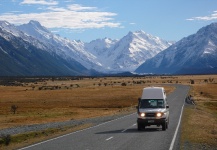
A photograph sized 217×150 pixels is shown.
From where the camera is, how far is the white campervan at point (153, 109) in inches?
1414

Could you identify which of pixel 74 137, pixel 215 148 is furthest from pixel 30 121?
pixel 215 148

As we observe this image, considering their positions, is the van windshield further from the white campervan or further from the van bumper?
the van bumper

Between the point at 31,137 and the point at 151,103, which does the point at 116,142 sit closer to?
the point at 31,137

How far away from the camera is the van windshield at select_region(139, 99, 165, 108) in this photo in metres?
37.4

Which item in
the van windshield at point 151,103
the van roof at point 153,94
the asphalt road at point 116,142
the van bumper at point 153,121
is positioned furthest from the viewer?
the van roof at point 153,94

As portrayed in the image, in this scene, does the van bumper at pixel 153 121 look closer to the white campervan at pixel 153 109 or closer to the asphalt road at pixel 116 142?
the white campervan at pixel 153 109

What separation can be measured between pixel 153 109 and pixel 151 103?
4.03ft

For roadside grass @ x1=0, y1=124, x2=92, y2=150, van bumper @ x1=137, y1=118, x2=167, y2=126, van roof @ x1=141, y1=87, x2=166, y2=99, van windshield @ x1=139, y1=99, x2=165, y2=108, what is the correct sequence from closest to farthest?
roadside grass @ x1=0, y1=124, x2=92, y2=150
van bumper @ x1=137, y1=118, x2=167, y2=126
van windshield @ x1=139, y1=99, x2=165, y2=108
van roof @ x1=141, y1=87, x2=166, y2=99

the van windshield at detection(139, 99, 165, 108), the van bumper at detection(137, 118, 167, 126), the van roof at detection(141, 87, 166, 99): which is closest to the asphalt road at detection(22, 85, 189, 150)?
the van bumper at detection(137, 118, 167, 126)

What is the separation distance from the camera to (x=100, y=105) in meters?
81.0

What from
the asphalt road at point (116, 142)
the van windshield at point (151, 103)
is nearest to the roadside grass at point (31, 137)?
the asphalt road at point (116, 142)

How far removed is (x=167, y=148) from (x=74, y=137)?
8.75 metres

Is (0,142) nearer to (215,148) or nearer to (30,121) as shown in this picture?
(215,148)

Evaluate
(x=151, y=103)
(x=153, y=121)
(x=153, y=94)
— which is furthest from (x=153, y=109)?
(x=153, y=94)
